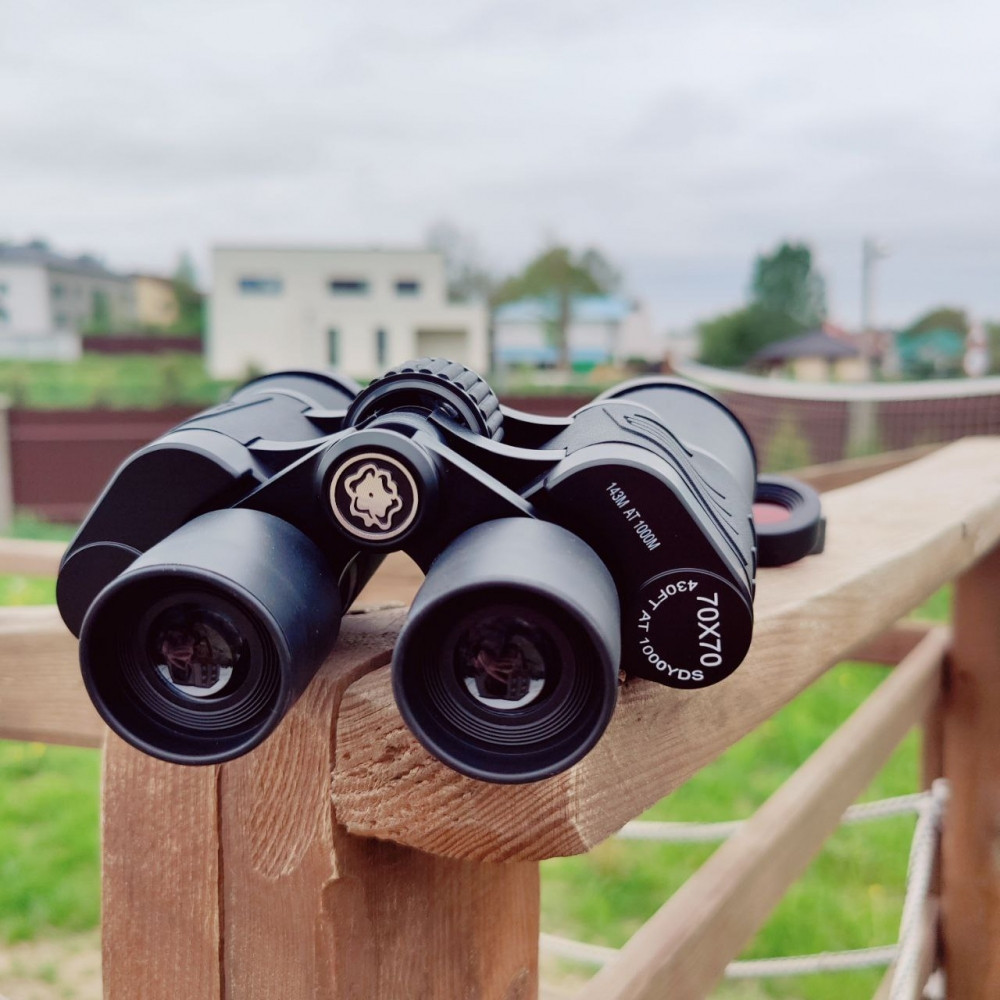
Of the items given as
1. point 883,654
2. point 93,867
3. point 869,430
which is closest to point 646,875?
point 883,654

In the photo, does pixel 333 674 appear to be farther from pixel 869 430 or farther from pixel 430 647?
pixel 869 430

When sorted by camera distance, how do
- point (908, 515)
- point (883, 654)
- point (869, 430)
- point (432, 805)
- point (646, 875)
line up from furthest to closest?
point (869, 430)
point (646, 875)
point (883, 654)
point (908, 515)
point (432, 805)

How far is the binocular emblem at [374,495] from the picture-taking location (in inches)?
24.7

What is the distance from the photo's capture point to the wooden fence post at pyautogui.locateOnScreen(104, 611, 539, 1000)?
1.85ft

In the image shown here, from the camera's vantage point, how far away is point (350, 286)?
27188mm

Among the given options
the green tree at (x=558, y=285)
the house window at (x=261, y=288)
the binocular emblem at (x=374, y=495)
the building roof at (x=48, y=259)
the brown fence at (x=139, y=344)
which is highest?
the building roof at (x=48, y=259)

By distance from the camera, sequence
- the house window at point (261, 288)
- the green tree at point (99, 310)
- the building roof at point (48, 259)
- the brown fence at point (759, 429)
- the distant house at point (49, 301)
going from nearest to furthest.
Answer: the brown fence at point (759, 429) < the house window at point (261, 288) < the distant house at point (49, 301) < the green tree at point (99, 310) < the building roof at point (48, 259)

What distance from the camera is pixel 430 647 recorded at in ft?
1.82

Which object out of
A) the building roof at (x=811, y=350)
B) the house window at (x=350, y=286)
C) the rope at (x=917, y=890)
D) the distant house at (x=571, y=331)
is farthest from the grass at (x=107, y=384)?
the building roof at (x=811, y=350)

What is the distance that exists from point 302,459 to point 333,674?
141 mm

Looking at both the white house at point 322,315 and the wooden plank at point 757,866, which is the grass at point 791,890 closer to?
the wooden plank at point 757,866

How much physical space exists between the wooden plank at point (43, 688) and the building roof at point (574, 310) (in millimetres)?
33680

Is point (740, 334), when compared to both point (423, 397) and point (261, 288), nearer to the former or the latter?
point (261, 288)

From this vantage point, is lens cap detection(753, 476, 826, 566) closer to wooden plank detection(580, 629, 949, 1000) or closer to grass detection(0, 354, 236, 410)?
wooden plank detection(580, 629, 949, 1000)
